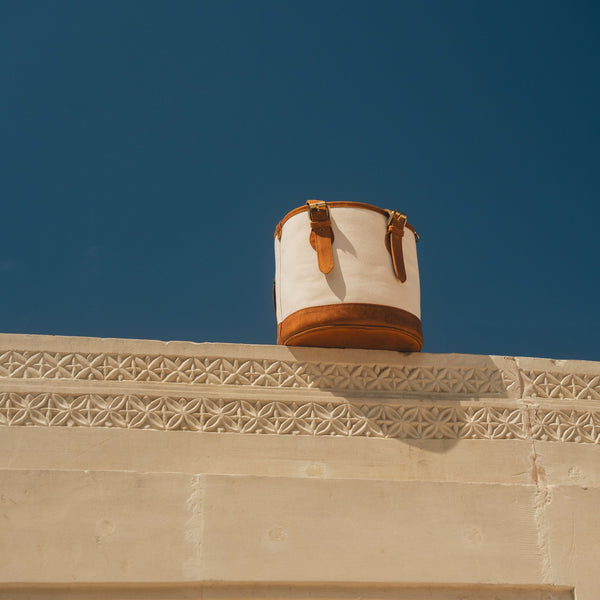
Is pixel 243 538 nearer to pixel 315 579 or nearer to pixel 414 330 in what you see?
pixel 315 579

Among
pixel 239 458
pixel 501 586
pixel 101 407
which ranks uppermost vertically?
pixel 101 407

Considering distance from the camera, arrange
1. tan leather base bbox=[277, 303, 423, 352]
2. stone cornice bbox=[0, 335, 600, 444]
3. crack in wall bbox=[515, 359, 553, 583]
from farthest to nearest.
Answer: tan leather base bbox=[277, 303, 423, 352], stone cornice bbox=[0, 335, 600, 444], crack in wall bbox=[515, 359, 553, 583]

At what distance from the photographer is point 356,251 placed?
408 cm

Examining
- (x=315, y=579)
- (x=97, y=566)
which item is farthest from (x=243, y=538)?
(x=97, y=566)

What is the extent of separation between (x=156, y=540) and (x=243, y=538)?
0.36m

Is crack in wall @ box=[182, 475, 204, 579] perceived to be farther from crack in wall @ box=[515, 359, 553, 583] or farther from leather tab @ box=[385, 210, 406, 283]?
crack in wall @ box=[515, 359, 553, 583]

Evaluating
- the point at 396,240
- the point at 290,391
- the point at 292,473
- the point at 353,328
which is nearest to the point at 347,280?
the point at 353,328

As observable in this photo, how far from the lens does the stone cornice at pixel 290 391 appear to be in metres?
3.82

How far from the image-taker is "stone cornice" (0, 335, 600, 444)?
3824 millimetres

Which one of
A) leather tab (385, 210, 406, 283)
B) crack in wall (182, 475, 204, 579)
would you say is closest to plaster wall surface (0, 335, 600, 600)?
crack in wall (182, 475, 204, 579)

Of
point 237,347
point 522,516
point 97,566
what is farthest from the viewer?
point 237,347

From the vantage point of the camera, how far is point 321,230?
13.4ft

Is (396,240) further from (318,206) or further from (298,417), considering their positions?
(298,417)

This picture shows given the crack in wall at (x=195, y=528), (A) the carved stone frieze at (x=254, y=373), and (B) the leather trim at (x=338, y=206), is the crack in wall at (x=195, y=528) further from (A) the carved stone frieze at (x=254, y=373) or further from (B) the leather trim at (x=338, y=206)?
(B) the leather trim at (x=338, y=206)
